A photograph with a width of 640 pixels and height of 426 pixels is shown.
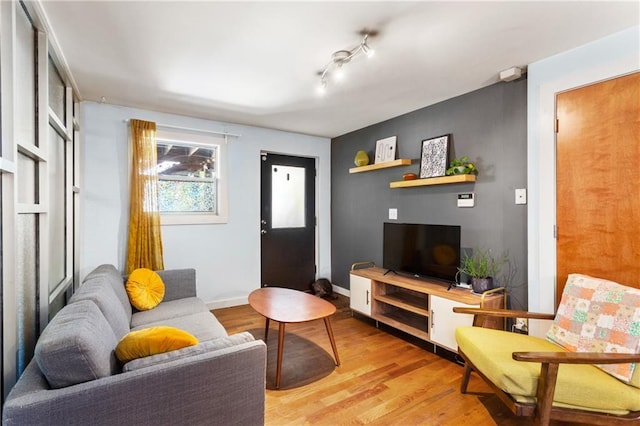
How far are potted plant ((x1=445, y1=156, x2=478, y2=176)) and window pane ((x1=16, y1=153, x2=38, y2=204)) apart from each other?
10.1 feet

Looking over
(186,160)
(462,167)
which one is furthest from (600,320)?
(186,160)

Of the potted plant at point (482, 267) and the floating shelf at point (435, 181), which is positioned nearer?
the potted plant at point (482, 267)

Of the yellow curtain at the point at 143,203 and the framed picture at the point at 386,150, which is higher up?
the framed picture at the point at 386,150

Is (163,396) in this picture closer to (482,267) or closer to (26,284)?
(26,284)

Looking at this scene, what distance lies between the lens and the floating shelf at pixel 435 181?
2.80 metres

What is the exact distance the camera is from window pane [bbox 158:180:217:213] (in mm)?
3650

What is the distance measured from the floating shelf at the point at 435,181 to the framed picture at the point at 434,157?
9 centimetres

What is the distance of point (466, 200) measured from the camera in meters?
2.93

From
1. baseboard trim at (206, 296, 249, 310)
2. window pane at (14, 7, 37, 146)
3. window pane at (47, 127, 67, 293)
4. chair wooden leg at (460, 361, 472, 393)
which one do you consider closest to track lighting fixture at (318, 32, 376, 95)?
window pane at (14, 7, 37, 146)

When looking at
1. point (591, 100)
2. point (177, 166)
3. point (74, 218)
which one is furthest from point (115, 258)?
point (591, 100)

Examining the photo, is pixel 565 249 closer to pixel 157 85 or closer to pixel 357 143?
pixel 357 143

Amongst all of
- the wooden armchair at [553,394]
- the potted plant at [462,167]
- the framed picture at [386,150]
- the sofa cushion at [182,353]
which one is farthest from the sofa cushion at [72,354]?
the framed picture at [386,150]

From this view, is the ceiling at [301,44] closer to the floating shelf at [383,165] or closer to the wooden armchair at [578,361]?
the floating shelf at [383,165]

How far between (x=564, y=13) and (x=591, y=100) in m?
0.66
